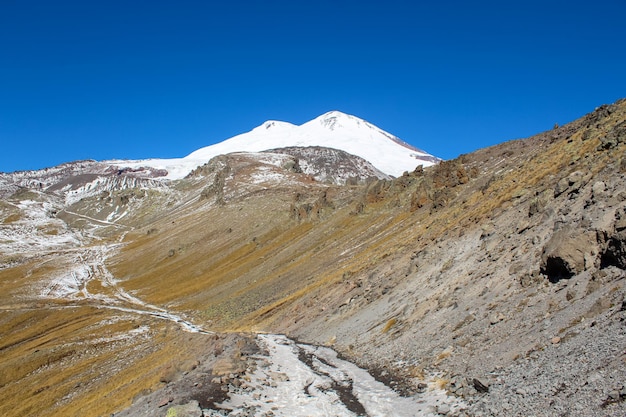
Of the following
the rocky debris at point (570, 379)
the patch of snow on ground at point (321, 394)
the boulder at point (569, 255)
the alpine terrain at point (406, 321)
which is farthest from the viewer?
the boulder at point (569, 255)

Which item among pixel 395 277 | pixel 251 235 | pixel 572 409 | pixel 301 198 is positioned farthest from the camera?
pixel 301 198

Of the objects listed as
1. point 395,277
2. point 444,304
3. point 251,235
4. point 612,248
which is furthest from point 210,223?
point 612,248

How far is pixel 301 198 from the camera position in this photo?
459 feet

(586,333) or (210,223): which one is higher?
(210,223)

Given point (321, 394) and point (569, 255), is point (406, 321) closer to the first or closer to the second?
point (321, 394)

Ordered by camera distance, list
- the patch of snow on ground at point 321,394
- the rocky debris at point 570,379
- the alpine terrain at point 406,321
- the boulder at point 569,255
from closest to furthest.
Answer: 1. the rocky debris at point 570,379
2. the alpine terrain at point 406,321
3. the patch of snow on ground at point 321,394
4. the boulder at point 569,255

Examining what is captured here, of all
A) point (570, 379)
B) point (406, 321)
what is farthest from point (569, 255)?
point (406, 321)

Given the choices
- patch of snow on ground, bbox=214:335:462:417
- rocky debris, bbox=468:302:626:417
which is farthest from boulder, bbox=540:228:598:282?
patch of snow on ground, bbox=214:335:462:417

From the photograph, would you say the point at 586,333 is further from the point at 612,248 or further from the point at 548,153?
the point at 548,153

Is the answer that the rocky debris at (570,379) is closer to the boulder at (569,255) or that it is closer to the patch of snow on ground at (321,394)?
the patch of snow on ground at (321,394)

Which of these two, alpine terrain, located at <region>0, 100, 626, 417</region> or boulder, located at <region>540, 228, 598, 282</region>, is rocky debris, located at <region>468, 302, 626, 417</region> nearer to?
alpine terrain, located at <region>0, 100, 626, 417</region>

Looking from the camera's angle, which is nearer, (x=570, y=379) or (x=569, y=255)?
(x=570, y=379)

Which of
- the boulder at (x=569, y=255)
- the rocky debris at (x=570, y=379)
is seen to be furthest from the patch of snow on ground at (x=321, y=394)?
the boulder at (x=569, y=255)

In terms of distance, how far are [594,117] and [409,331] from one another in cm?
4213
